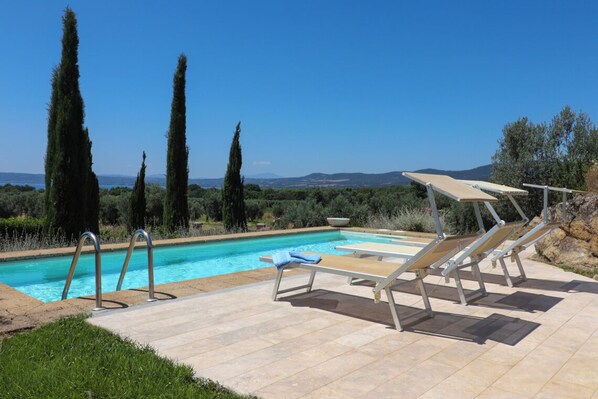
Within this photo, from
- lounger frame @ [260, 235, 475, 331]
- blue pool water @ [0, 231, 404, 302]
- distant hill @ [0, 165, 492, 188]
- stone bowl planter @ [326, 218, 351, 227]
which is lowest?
blue pool water @ [0, 231, 404, 302]

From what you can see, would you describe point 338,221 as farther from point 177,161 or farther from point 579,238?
point 579,238

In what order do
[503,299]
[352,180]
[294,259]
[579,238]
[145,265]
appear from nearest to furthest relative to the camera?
1. [294,259]
2. [503,299]
3. [579,238]
4. [145,265]
5. [352,180]

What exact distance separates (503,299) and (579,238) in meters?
2.87

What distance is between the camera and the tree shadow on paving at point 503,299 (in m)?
4.36

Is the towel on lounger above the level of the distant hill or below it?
below

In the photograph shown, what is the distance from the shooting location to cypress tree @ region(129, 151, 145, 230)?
14266mm

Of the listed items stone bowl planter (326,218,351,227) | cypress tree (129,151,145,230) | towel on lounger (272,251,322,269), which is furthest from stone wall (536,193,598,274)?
cypress tree (129,151,145,230)

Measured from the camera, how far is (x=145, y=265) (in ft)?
27.8

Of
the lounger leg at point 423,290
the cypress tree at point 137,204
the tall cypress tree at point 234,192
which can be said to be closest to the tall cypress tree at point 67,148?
the cypress tree at point 137,204

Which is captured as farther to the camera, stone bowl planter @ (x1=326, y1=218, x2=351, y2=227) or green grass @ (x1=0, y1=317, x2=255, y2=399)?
stone bowl planter @ (x1=326, y1=218, x2=351, y2=227)

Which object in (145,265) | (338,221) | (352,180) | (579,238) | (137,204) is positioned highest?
(352,180)

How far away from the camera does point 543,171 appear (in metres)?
12.2

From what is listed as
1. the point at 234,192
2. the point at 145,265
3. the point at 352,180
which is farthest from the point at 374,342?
the point at 352,180

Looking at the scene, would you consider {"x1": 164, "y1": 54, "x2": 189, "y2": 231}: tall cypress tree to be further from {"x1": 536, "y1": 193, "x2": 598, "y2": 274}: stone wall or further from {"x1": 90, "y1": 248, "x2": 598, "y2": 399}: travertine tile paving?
{"x1": 536, "y1": 193, "x2": 598, "y2": 274}: stone wall
